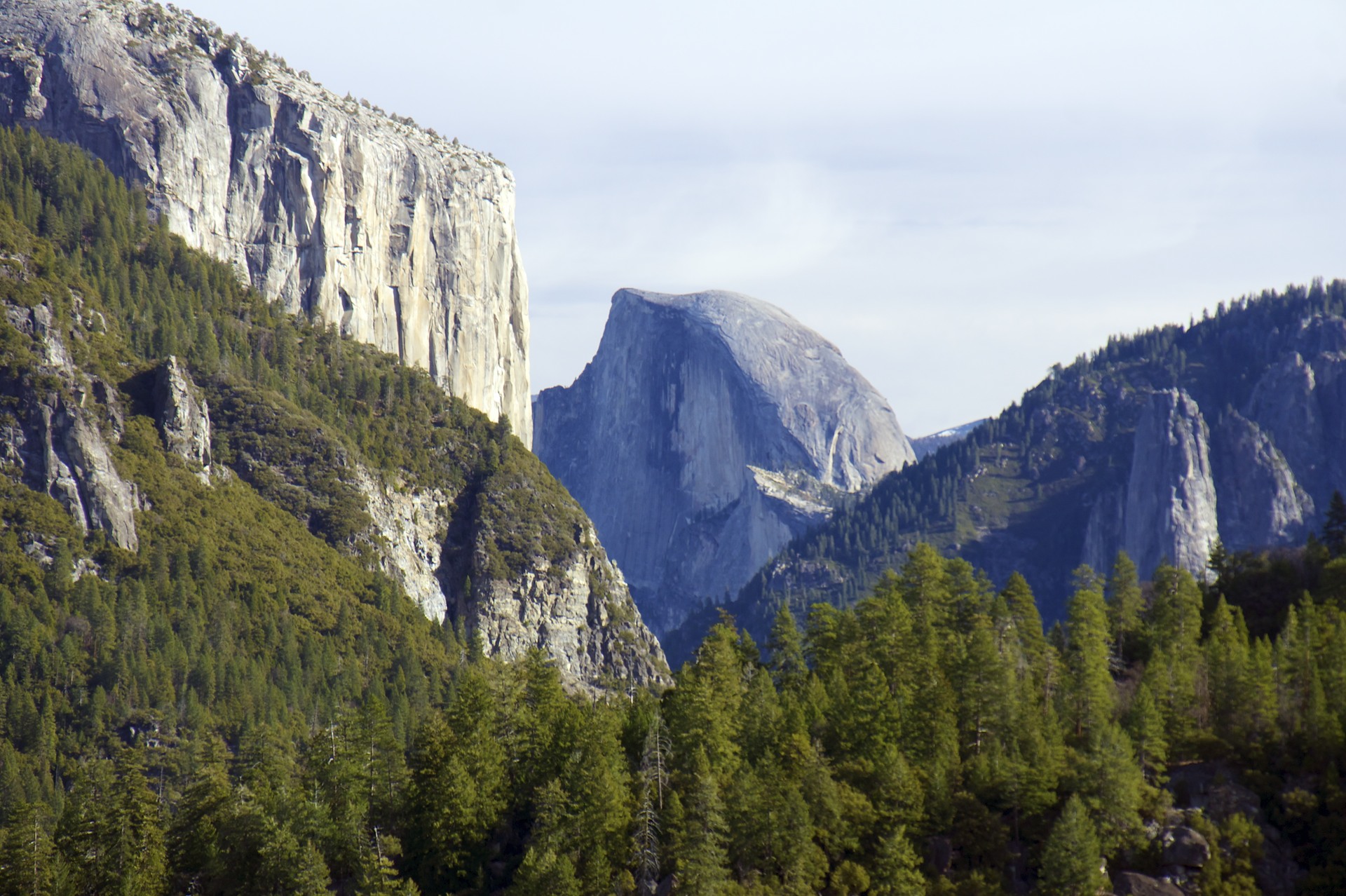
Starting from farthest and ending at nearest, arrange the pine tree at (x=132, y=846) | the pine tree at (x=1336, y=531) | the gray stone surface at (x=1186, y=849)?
the pine tree at (x=1336, y=531)
the gray stone surface at (x=1186, y=849)
the pine tree at (x=132, y=846)

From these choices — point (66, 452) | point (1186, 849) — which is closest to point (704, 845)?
point (1186, 849)

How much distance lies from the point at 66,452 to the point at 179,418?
58.8 feet

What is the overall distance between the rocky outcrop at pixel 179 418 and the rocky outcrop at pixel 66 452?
31.8 ft

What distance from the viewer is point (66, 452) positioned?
164875 mm

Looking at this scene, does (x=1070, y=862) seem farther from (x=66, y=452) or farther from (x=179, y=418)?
(x=179, y=418)

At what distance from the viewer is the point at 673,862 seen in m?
83.5

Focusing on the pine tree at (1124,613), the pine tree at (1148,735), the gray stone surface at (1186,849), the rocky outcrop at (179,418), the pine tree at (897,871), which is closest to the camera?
the pine tree at (897,871)

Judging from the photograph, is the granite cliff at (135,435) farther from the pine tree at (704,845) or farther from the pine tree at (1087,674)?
the pine tree at (704,845)

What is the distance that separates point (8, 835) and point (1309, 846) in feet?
253

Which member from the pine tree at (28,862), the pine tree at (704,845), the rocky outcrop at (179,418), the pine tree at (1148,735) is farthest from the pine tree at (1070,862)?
the rocky outcrop at (179,418)

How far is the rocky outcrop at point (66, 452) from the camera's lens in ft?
534

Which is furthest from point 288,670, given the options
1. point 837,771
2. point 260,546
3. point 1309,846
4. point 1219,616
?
point 1309,846

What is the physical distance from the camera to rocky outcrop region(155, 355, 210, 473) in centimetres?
17975

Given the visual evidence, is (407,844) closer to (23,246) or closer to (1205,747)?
(1205,747)
